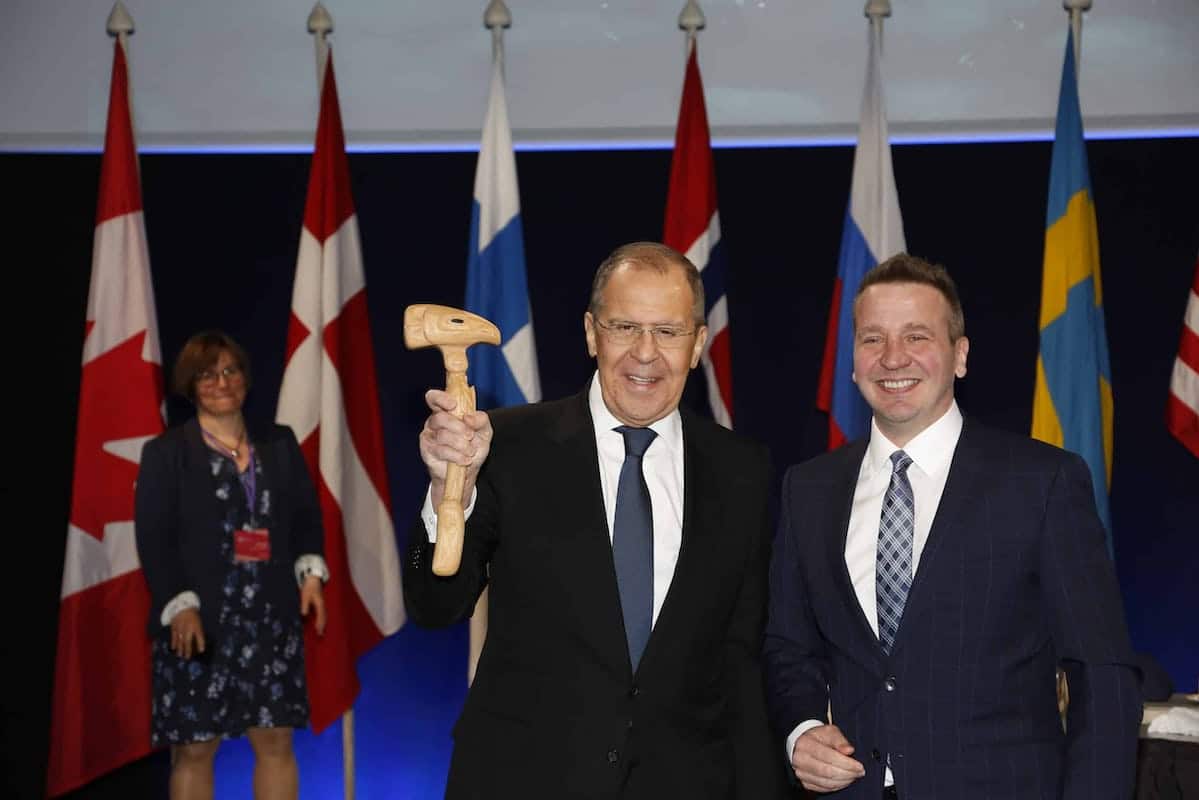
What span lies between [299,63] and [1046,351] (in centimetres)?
314

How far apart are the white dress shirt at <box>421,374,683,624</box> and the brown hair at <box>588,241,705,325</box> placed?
180 mm

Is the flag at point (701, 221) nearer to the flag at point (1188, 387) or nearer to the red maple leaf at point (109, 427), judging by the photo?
the flag at point (1188, 387)

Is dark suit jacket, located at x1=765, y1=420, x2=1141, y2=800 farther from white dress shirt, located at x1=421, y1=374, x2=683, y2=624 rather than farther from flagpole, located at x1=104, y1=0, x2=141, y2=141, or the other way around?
flagpole, located at x1=104, y1=0, x2=141, y2=141

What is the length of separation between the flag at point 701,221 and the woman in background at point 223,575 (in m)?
1.53

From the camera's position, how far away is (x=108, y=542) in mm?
4902

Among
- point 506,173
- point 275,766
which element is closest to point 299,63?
point 506,173

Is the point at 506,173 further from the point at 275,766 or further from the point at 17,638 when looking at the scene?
the point at 17,638

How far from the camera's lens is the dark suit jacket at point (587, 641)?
2158 millimetres

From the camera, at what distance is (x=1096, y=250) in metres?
4.94

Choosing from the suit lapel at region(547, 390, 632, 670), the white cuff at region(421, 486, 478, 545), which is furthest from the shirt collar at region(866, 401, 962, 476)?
the white cuff at region(421, 486, 478, 545)

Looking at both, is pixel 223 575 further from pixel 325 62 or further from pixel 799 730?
pixel 799 730

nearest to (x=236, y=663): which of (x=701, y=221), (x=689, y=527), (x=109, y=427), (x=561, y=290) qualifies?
(x=109, y=427)

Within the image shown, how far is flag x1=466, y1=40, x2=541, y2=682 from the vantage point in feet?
16.2

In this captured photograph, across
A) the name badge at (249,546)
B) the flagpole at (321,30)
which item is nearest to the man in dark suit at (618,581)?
the name badge at (249,546)
